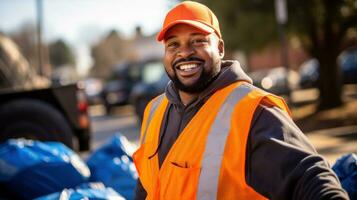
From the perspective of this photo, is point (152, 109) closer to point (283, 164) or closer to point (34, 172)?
point (283, 164)

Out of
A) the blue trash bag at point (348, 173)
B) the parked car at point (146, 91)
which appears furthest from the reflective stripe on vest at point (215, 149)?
the parked car at point (146, 91)

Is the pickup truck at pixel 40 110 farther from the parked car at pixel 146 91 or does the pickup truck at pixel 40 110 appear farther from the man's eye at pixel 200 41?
the parked car at pixel 146 91

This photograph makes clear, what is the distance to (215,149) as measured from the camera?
2133mm

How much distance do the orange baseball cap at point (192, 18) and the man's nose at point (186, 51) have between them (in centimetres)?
10

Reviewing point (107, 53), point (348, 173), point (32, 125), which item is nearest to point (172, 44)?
point (348, 173)

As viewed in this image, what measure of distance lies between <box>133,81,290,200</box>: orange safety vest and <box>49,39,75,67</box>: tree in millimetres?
74235

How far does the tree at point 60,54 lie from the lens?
247 ft

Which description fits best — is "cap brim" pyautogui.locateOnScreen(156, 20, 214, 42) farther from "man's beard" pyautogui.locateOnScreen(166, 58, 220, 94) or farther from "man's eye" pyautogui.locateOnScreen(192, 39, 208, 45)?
"man's beard" pyautogui.locateOnScreen(166, 58, 220, 94)

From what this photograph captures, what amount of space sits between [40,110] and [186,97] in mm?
4334

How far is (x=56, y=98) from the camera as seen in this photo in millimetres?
7074

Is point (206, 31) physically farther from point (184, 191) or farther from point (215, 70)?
point (184, 191)

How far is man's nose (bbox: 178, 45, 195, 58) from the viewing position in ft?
7.82

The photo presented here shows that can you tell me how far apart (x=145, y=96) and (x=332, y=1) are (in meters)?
5.15

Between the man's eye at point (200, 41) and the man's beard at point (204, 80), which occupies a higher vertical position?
the man's eye at point (200, 41)
